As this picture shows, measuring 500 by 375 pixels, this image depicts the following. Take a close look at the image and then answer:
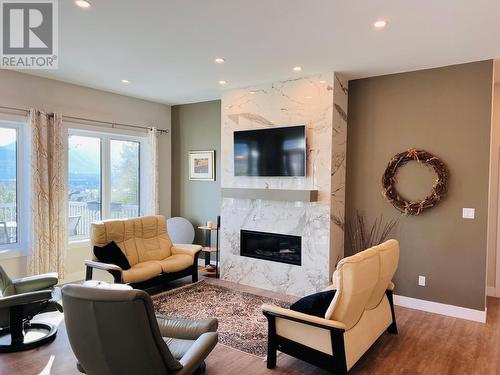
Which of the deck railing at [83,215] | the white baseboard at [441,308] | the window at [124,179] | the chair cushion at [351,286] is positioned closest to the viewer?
the chair cushion at [351,286]

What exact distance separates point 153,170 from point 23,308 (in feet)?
11.6

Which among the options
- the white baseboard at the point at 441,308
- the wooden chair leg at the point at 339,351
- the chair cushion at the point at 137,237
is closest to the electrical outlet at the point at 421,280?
the white baseboard at the point at 441,308

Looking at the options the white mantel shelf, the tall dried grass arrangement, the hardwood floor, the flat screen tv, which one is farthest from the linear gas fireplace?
the hardwood floor

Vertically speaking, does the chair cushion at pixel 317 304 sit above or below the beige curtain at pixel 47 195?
below

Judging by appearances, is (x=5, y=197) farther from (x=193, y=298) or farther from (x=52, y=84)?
(x=193, y=298)

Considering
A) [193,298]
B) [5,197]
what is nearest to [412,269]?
[193,298]

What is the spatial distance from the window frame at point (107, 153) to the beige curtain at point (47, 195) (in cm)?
26

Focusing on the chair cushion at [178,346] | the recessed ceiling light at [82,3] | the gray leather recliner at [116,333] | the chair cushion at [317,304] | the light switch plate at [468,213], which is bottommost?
the chair cushion at [178,346]

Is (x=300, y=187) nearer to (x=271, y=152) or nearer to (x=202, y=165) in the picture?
(x=271, y=152)

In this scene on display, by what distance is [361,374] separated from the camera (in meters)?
2.82

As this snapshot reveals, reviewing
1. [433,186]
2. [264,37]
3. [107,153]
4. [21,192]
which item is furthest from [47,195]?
[433,186]

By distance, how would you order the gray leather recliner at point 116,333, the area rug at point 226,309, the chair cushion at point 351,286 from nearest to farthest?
the gray leather recliner at point 116,333
the chair cushion at point 351,286
the area rug at point 226,309

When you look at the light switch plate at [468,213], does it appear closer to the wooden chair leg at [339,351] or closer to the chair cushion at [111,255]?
the wooden chair leg at [339,351]

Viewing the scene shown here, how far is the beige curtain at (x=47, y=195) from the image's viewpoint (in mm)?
4746
